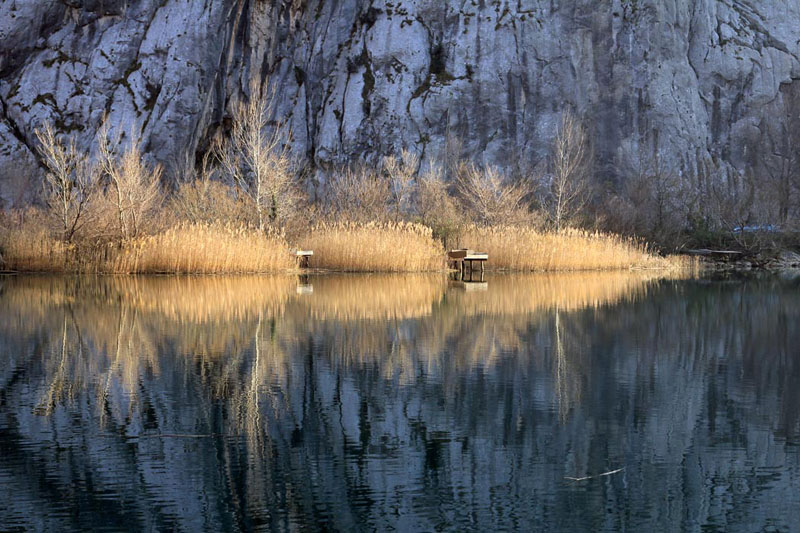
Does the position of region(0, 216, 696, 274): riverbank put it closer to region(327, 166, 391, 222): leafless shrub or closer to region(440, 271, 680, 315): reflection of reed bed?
region(440, 271, 680, 315): reflection of reed bed

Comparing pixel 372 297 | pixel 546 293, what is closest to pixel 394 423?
pixel 372 297

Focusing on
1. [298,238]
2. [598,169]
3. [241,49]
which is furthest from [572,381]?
[241,49]

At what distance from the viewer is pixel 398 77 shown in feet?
136

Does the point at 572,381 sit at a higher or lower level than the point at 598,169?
lower

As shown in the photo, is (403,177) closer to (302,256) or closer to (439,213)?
→ (439,213)

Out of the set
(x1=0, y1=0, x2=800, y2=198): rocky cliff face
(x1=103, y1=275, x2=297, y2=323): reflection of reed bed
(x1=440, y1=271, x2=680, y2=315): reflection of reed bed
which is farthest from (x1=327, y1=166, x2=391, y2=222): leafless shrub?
(x1=0, y1=0, x2=800, y2=198): rocky cliff face

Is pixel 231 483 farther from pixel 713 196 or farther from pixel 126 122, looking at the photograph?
pixel 126 122

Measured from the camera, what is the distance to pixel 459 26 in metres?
42.2

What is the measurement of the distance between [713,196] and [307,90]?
744 inches

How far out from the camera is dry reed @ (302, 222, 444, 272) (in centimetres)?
2145

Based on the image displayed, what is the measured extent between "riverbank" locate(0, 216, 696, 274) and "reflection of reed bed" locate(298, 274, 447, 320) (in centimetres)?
150

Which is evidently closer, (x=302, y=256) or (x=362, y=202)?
(x=302, y=256)

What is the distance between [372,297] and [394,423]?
8.87 meters

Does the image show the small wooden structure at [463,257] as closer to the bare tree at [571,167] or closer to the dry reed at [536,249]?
the dry reed at [536,249]
